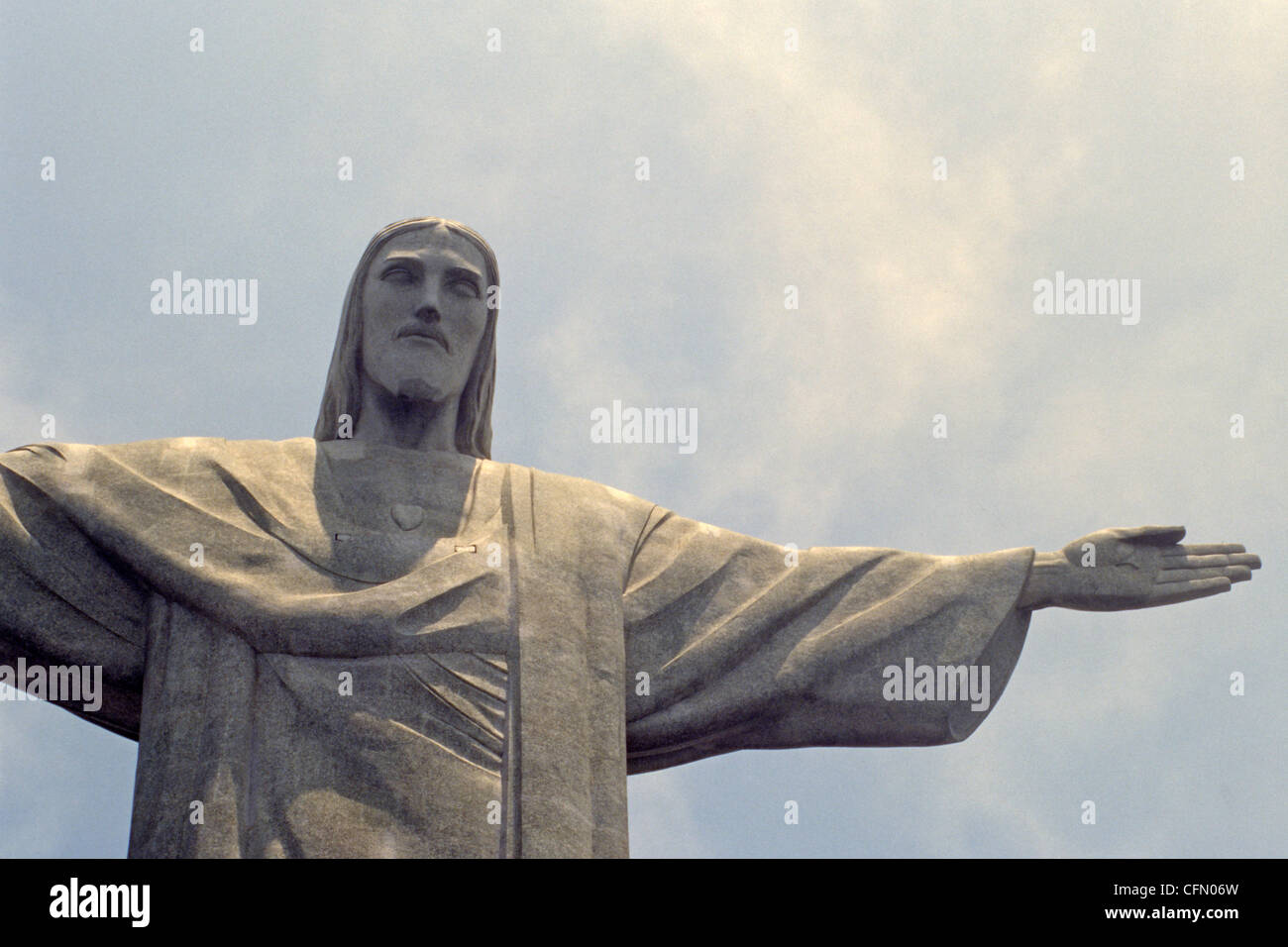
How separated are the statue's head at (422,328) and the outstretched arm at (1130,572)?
4181 mm

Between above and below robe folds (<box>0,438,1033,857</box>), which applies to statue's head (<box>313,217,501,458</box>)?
above

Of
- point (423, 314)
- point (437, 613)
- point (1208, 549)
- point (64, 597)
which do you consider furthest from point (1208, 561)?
point (64, 597)

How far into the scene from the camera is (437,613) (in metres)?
16.5

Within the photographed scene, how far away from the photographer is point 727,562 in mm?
17859

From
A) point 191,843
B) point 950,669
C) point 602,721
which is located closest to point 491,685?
point 602,721

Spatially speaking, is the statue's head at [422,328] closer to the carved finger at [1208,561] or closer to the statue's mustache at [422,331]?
the statue's mustache at [422,331]

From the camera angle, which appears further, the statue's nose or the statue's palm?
the statue's nose

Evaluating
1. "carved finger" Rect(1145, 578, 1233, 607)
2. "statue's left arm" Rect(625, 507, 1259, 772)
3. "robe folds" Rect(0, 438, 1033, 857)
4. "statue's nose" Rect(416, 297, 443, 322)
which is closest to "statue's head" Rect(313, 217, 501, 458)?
"statue's nose" Rect(416, 297, 443, 322)

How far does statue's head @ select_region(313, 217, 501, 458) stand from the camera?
18281 millimetres

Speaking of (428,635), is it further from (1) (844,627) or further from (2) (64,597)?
(1) (844,627)

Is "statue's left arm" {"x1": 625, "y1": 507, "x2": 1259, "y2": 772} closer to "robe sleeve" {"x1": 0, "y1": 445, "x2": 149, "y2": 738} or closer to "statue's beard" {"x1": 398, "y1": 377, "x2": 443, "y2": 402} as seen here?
"statue's beard" {"x1": 398, "y1": 377, "x2": 443, "y2": 402}

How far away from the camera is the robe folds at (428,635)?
15844 millimetres

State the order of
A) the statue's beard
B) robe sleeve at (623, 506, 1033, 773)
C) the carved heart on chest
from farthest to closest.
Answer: the statue's beard → the carved heart on chest → robe sleeve at (623, 506, 1033, 773)

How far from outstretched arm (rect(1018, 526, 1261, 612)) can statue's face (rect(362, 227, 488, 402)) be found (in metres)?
4.33
